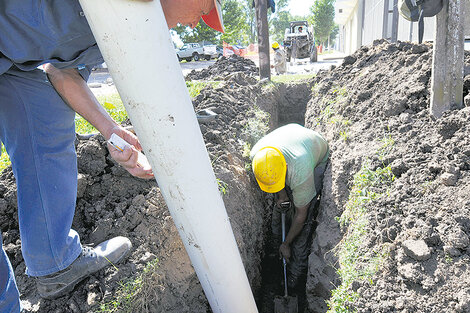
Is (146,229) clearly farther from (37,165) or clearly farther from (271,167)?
(271,167)

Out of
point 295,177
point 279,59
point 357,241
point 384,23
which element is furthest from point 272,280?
point 384,23

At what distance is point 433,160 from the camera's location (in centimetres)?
217

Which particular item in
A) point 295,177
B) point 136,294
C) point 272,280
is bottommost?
point 272,280

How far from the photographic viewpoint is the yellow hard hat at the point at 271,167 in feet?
10.2

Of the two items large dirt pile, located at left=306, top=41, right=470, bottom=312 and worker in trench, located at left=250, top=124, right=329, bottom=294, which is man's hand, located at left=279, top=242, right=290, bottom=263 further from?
large dirt pile, located at left=306, top=41, right=470, bottom=312

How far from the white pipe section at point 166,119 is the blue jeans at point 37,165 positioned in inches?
21.0

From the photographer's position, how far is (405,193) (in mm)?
2111

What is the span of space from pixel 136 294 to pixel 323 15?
42.3 meters

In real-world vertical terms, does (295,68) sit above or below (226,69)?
below

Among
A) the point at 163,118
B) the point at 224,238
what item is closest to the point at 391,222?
the point at 224,238

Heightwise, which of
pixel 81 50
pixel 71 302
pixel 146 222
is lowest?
pixel 71 302

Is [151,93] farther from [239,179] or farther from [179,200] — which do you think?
[239,179]

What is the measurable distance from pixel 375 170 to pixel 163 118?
1.84 metres

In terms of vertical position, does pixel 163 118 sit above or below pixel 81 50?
below
